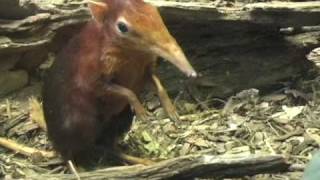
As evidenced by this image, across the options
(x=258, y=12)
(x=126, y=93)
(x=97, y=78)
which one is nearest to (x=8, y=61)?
(x=97, y=78)

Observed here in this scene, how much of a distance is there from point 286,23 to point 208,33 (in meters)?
0.44

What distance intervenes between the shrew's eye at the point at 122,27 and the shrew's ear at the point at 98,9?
0.15m

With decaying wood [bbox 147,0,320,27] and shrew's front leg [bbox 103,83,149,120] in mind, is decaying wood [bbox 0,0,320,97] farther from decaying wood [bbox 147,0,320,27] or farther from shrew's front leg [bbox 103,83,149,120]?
shrew's front leg [bbox 103,83,149,120]

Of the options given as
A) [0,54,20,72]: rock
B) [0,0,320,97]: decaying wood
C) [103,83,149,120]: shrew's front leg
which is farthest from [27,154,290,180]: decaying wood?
[0,54,20,72]: rock

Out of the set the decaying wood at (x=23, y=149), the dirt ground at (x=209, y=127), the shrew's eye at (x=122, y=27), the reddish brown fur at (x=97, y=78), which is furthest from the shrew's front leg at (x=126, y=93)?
the decaying wood at (x=23, y=149)

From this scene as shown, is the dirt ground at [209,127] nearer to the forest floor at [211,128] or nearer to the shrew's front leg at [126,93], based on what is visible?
the forest floor at [211,128]

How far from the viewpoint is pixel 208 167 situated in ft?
10.5

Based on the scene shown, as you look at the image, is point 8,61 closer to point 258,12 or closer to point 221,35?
point 221,35

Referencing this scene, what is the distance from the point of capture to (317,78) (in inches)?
179

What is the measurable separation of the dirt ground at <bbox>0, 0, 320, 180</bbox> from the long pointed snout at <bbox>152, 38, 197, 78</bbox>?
718mm

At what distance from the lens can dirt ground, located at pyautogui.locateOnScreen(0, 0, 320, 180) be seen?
388cm

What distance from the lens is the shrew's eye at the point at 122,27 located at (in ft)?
10.9

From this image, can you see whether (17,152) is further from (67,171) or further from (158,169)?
(158,169)

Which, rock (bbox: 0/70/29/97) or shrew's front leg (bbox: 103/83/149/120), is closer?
→ shrew's front leg (bbox: 103/83/149/120)
